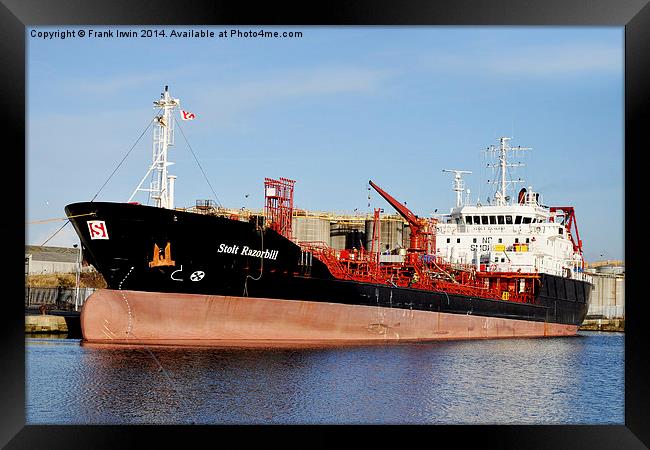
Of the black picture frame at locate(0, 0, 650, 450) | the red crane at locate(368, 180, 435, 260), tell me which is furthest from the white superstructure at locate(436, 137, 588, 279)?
the black picture frame at locate(0, 0, 650, 450)

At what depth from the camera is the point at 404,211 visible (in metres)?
24.3

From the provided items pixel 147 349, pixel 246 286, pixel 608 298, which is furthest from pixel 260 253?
pixel 608 298

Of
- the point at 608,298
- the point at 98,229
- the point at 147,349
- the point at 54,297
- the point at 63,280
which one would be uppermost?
the point at 98,229

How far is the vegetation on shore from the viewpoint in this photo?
2761cm

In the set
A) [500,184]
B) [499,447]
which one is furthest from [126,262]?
[500,184]

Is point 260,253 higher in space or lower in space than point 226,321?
higher

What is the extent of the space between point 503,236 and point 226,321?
1372cm

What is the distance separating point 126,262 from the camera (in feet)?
51.1

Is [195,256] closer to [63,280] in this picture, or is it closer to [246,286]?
[246,286]

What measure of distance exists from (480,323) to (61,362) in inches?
527

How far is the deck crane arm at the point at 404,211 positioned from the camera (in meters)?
24.1
